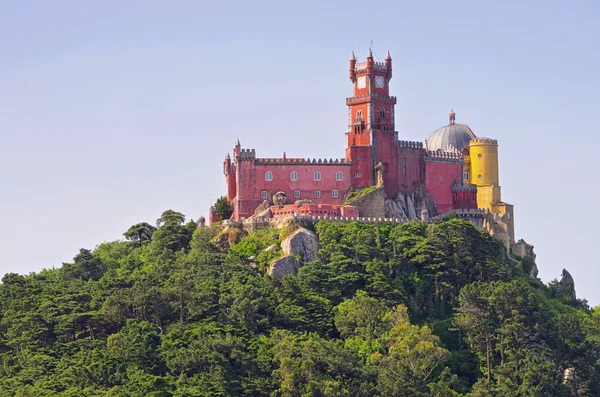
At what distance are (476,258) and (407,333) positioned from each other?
54.1ft

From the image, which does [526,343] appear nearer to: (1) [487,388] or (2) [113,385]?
(1) [487,388]

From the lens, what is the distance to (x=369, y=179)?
150250mm

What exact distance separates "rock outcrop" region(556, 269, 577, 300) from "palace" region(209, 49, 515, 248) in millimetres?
6145

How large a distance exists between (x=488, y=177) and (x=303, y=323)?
3194 cm

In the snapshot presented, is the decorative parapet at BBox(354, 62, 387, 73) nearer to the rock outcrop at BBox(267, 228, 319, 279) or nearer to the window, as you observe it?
the window

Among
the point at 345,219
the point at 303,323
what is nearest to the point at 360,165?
the point at 345,219

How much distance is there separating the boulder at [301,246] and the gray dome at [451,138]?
2401cm

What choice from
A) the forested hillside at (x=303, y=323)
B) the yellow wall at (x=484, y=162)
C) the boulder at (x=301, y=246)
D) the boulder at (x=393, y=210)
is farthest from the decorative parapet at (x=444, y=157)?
the boulder at (x=301, y=246)

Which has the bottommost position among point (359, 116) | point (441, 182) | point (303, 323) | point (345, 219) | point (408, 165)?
point (303, 323)

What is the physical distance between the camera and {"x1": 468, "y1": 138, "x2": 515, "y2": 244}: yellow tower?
515ft

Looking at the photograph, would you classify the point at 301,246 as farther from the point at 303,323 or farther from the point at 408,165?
the point at 408,165

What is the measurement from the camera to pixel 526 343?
13662 centimetres

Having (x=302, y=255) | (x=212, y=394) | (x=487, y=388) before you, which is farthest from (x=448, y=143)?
(x=212, y=394)

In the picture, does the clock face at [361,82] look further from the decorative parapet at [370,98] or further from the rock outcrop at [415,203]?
the rock outcrop at [415,203]
